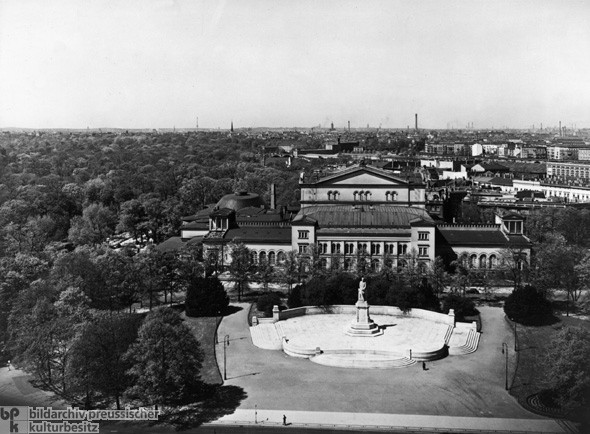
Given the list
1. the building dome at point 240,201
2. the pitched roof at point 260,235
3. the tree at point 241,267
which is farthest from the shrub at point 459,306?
the building dome at point 240,201

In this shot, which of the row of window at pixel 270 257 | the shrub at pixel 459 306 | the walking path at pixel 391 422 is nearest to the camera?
the walking path at pixel 391 422

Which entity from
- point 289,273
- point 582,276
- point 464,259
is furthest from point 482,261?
point 289,273

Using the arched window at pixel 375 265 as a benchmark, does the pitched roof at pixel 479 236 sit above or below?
above

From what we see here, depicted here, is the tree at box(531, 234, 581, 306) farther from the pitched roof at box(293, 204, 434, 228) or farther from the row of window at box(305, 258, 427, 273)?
the pitched roof at box(293, 204, 434, 228)

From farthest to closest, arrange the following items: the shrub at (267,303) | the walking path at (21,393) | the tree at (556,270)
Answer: the tree at (556,270)
the shrub at (267,303)
the walking path at (21,393)

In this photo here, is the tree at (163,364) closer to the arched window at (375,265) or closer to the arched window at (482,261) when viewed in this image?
the arched window at (375,265)

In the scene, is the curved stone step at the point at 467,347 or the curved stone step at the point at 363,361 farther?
the curved stone step at the point at 467,347

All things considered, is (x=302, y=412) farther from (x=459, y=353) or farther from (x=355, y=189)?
(x=355, y=189)
